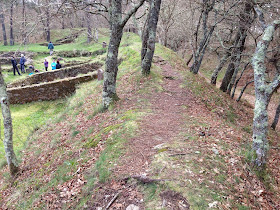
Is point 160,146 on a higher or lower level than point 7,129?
higher

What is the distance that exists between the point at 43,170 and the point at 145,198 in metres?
3.93

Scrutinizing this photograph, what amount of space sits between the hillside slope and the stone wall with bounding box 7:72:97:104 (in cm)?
594

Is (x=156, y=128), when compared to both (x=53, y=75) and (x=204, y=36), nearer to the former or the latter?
(x=204, y=36)

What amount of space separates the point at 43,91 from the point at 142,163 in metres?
12.1

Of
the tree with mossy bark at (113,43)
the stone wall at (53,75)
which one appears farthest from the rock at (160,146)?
the stone wall at (53,75)

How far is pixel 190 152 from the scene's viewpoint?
4.75 m

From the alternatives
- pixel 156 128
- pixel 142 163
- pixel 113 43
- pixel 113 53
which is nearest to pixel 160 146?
pixel 142 163

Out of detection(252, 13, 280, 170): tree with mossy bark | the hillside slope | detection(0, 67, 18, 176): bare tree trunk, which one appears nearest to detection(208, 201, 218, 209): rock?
the hillside slope

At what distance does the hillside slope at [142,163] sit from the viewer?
3715mm

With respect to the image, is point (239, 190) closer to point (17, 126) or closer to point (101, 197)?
point (101, 197)

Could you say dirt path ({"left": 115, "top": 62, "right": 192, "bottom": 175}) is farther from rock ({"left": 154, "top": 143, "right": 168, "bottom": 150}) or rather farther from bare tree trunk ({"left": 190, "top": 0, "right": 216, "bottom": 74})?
bare tree trunk ({"left": 190, "top": 0, "right": 216, "bottom": 74})

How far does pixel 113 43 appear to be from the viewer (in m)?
7.31

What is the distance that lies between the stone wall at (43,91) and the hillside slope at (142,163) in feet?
19.5

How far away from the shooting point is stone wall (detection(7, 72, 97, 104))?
45.7ft
